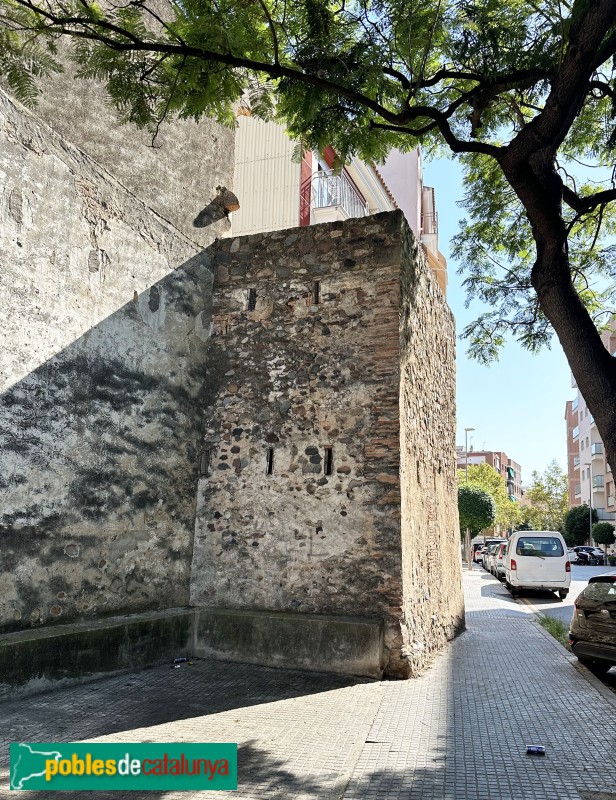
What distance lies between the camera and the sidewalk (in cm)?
411

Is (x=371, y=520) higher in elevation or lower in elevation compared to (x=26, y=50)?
lower

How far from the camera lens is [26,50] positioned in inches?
204

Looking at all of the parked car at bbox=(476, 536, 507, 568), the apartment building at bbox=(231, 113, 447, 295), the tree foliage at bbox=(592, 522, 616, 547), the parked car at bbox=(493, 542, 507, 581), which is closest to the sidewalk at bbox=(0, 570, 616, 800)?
the apartment building at bbox=(231, 113, 447, 295)

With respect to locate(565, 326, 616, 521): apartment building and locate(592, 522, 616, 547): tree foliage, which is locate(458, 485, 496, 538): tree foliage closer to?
locate(565, 326, 616, 521): apartment building

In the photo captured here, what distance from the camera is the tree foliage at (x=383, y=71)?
531cm

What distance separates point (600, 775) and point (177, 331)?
6.07 meters

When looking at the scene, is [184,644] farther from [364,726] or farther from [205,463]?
[364,726]

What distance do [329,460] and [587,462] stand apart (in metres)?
57.3

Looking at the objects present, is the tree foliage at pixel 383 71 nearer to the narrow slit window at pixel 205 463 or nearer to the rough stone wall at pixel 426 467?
the rough stone wall at pixel 426 467

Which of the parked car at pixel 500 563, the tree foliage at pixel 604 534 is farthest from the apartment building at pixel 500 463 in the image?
the parked car at pixel 500 563

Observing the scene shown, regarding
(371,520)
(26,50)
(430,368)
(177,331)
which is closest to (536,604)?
(430,368)

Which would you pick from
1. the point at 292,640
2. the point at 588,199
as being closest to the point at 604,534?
the point at 588,199

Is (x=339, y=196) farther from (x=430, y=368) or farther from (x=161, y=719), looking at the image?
(x=161, y=719)

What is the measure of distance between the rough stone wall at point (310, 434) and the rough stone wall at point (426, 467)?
102 millimetres
